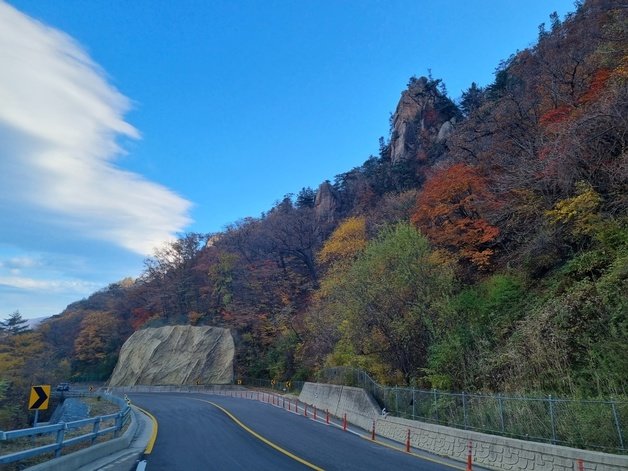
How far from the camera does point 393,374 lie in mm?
22500

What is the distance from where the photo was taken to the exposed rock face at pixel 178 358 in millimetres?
55344

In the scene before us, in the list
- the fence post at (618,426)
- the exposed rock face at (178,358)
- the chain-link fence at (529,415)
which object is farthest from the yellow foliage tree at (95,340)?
the fence post at (618,426)

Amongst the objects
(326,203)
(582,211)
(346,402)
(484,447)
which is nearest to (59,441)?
(484,447)

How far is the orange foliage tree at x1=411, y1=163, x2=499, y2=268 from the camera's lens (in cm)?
2381

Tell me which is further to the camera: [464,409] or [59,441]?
[464,409]

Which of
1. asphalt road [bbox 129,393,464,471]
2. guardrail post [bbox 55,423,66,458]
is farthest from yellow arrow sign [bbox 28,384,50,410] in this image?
guardrail post [bbox 55,423,66,458]

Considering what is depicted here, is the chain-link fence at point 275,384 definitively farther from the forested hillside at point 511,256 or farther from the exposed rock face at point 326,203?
the exposed rock face at point 326,203

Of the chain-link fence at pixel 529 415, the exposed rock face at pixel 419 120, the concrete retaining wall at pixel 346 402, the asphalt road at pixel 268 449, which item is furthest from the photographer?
the exposed rock face at pixel 419 120

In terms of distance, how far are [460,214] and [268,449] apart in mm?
19498

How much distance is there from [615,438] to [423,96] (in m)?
54.8

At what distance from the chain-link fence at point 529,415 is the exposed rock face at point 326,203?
46.6 metres

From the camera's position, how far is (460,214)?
27422mm

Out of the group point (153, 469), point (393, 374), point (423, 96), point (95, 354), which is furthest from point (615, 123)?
point (95, 354)

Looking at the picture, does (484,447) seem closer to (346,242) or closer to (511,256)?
(511,256)
